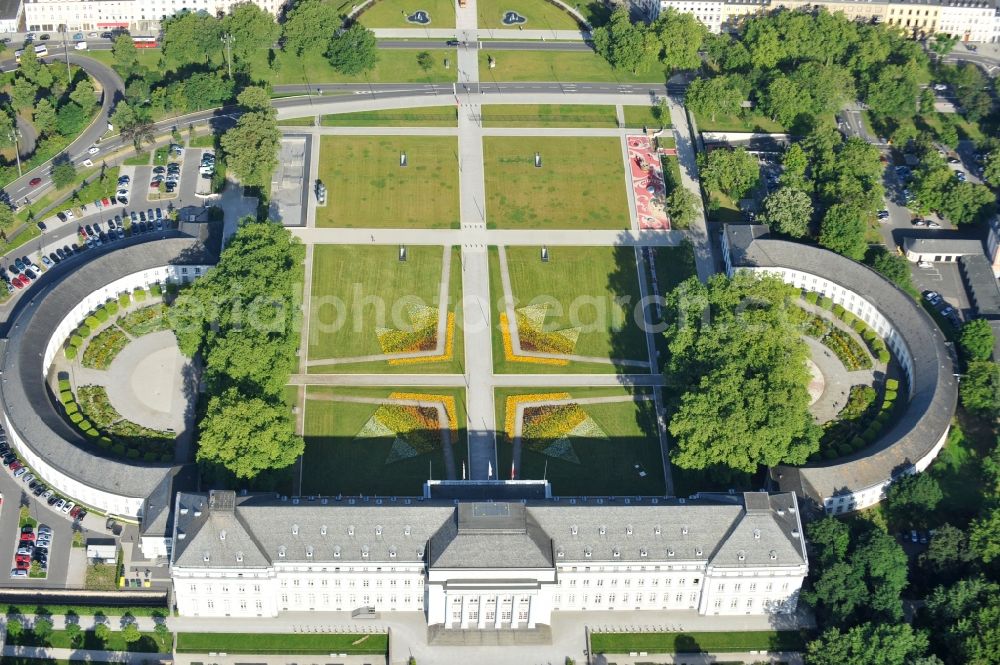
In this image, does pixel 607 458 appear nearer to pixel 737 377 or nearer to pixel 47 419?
pixel 737 377

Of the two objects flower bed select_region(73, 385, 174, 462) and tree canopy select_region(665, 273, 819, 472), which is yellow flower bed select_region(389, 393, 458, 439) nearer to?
tree canopy select_region(665, 273, 819, 472)

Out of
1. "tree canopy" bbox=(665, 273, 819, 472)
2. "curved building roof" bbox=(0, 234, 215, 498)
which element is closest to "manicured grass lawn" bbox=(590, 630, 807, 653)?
"tree canopy" bbox=(665, 273, 819, 472)

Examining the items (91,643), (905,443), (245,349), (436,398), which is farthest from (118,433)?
(905,443)

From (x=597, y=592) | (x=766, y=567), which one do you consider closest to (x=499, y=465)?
(x=597, y=592)

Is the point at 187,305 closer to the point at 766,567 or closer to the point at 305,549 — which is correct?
the point at 305,549

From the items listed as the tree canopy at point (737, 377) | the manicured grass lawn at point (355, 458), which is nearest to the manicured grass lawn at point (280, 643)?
the manicured grass lawn at point (355, 458)

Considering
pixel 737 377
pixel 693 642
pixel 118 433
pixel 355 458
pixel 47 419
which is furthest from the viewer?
pixel 118 433
